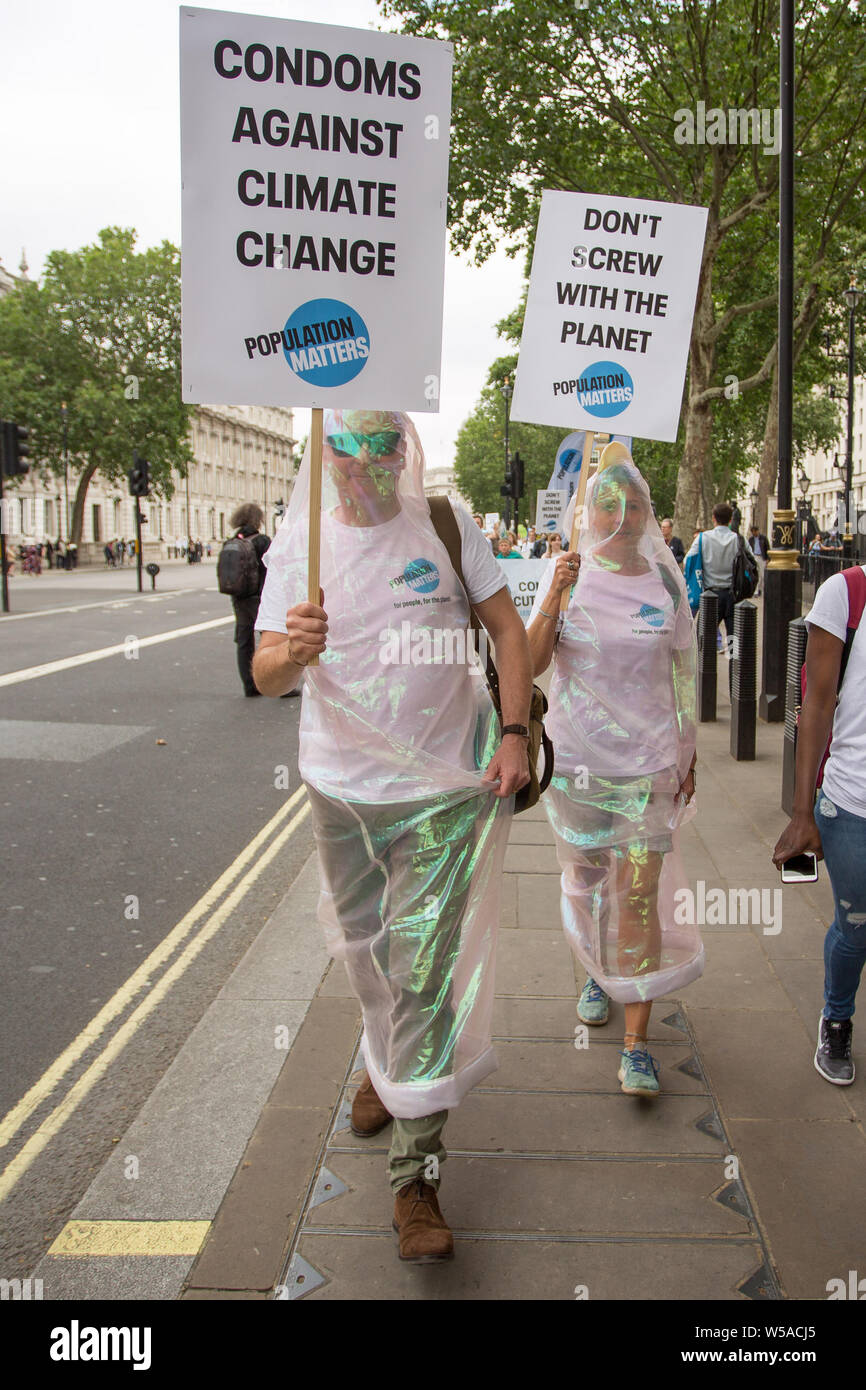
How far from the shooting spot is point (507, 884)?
5273 mm

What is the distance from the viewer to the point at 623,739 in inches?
134

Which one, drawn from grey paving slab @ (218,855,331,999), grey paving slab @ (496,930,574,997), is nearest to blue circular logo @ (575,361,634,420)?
grey paving slab @ (496,930,574,997)

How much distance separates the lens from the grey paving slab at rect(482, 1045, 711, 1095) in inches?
127

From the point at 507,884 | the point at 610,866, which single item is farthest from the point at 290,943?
the point at 610,866

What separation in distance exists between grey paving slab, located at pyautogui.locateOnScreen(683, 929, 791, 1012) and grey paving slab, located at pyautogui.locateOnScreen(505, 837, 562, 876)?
48.3 inches

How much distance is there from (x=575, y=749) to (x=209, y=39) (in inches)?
81.0

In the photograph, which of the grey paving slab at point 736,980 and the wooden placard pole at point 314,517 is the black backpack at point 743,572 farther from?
the wooden placard pole at point 314,517

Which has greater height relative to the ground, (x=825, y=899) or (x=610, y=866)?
(x=610, y=866)

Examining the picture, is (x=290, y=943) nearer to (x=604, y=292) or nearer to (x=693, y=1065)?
(x=693, y=1065)

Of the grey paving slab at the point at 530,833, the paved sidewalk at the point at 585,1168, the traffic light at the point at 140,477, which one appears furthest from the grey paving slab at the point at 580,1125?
the traffic light at the point at 140,477

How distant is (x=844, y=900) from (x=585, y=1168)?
1010 millimetres

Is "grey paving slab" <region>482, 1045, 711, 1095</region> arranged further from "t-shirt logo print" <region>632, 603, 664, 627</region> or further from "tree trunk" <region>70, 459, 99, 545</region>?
"tree trunk" <region>70, 459, 99, 545</region>

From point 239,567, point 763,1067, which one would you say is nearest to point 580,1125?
point 763,1067

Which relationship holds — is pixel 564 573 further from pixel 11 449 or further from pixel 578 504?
pixel 11 449
